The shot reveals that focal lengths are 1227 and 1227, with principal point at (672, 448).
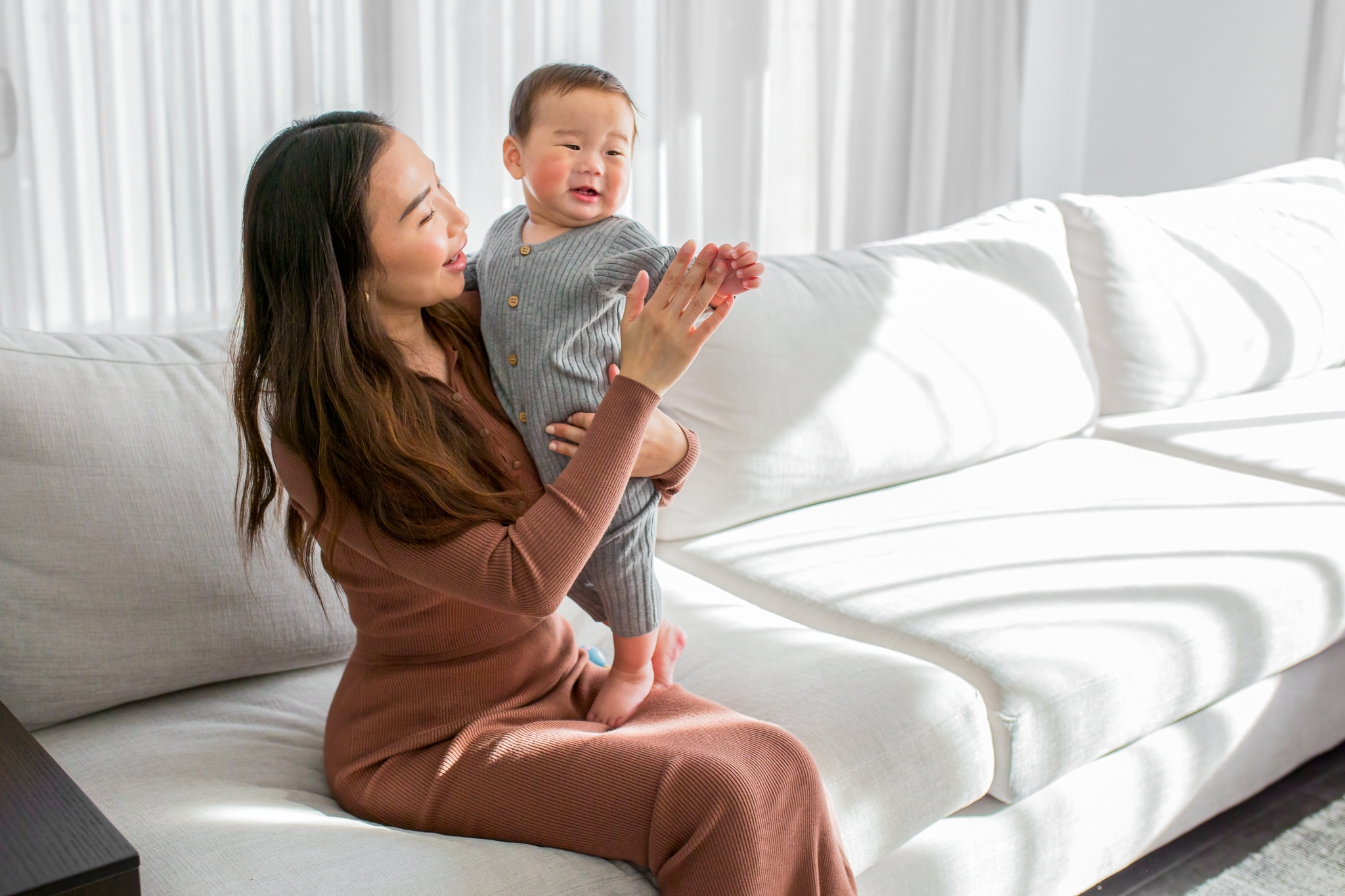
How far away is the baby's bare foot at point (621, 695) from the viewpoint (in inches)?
50.2

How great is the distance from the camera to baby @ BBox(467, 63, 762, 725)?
1.29 meters

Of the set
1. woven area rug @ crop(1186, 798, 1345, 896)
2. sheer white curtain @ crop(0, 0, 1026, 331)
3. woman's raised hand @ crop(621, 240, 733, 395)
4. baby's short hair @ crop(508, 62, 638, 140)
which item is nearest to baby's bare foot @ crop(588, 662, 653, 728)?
woman's raised hand @ crop(621, 240, 733, 395)

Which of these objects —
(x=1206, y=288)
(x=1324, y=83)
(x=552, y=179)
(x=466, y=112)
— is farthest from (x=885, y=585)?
(x=1324, y=83)

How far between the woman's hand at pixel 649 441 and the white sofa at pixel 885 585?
29 cm

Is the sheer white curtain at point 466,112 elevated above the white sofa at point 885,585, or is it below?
above

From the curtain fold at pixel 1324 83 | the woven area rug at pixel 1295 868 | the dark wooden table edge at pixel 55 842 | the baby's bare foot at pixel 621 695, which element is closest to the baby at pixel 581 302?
the baby's bare foot at pixel 621 695

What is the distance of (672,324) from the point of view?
1.16m

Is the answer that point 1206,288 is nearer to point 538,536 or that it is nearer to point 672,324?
point 672,324

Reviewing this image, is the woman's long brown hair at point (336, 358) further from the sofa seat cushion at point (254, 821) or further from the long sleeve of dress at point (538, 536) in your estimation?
the sofa seat cushion at point (254, 821)

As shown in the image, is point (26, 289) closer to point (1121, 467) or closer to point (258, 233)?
point (258, 233)

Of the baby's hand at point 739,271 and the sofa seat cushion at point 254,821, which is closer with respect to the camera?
the sofa seat cushion at point 254,821

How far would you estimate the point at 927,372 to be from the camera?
2141 mm

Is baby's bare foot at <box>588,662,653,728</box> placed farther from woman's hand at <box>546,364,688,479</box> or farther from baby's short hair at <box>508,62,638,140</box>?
baby's short hair at <box>508,62,638,140</box>

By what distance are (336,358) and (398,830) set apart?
0.45 m
